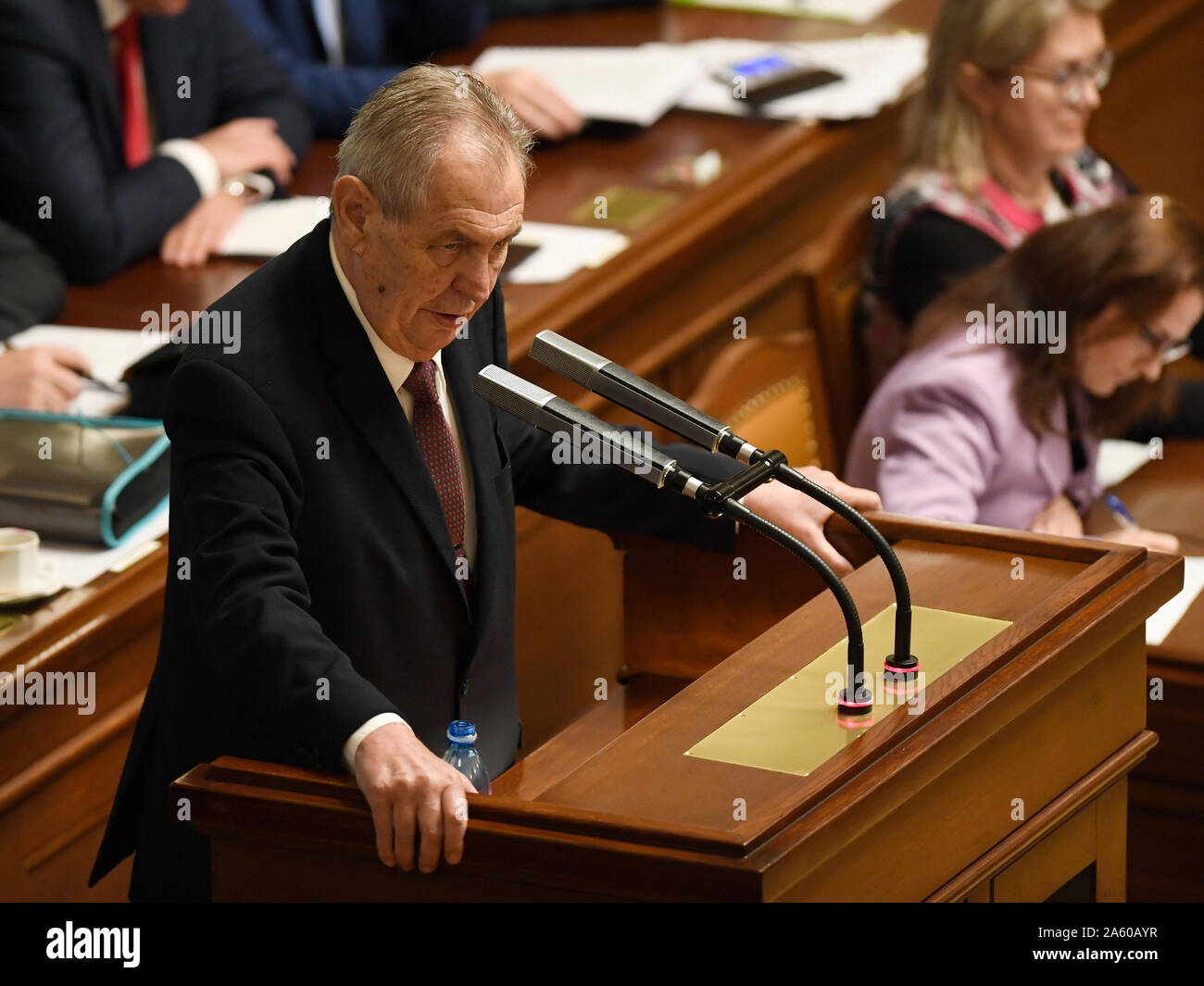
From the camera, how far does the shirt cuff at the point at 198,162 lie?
395cm

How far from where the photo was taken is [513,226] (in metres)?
1.99

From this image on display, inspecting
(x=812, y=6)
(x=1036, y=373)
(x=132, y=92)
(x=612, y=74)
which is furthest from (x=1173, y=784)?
(x=812, y=6)

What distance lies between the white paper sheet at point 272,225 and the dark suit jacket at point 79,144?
116mm

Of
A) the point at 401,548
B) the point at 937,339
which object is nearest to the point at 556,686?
the point at 937,339

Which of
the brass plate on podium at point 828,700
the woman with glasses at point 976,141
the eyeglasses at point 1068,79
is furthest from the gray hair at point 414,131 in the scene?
the eyeglasses at point 1068,79

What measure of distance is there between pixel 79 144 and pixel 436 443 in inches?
71.4

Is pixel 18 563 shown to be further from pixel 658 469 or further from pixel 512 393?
pixel 658 469

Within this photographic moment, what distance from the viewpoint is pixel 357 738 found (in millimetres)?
1851

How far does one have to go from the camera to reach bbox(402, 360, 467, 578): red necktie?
7.16ft

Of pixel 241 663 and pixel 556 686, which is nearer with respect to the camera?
pixel 241 663

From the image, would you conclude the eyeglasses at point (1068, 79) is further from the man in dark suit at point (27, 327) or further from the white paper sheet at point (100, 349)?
the man in dark suit at point (27, 327)

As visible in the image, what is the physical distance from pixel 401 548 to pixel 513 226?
378 millimetres
